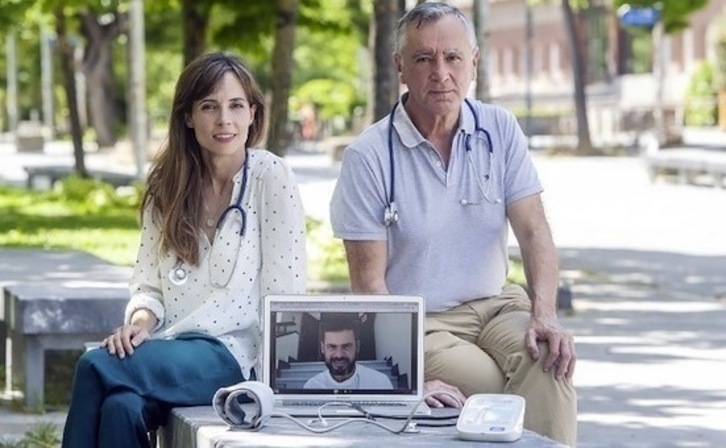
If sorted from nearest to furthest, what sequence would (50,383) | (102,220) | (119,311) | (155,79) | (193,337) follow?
1. (193,337)
2. (119,311)
3. (50,383)
4. (102,220)
5. (155,79)

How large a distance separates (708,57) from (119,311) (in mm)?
70308

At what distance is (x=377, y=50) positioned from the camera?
810 inches

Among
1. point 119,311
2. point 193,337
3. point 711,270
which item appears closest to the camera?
point 193,337

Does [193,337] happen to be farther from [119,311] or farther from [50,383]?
[50,383]

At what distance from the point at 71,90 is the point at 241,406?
28.8 meters

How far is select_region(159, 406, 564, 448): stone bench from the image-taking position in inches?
211

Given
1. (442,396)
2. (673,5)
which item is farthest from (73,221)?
(673,5)

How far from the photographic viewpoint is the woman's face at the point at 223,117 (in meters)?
6.70

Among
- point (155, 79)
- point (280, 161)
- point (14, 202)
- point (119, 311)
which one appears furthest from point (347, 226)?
point (155, 79)

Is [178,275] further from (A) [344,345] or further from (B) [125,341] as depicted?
(A) [344,345]

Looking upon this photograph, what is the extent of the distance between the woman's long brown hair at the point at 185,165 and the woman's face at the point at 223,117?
0.02m

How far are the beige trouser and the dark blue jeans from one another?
64cm

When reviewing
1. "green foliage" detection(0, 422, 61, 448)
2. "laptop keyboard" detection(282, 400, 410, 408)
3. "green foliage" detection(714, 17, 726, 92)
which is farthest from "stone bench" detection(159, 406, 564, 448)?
"green foliage" detection(714, 17, 726, 92)

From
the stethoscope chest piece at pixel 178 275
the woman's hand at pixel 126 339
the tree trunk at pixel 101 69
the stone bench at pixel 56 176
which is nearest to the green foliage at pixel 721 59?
the tree trunk at pixel 101 69
